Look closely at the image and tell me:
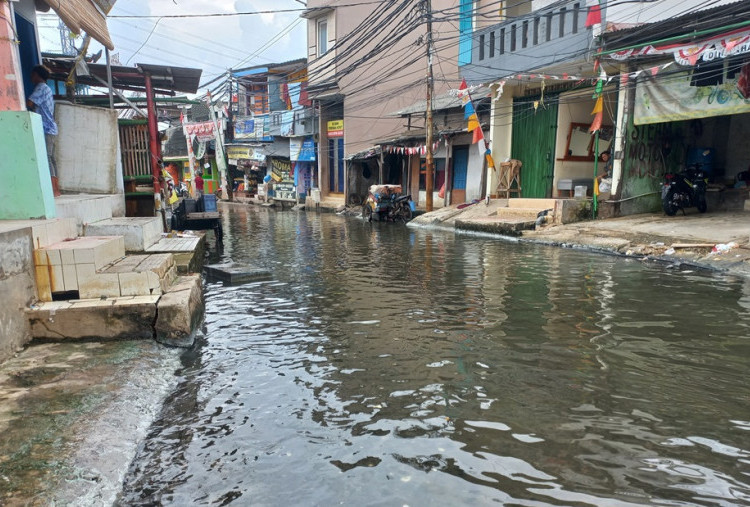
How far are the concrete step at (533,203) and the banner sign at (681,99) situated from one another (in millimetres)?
3131

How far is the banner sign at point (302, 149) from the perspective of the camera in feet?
107

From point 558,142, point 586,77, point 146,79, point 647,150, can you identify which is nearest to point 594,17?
point 586,77

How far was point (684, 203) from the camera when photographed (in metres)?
12.9

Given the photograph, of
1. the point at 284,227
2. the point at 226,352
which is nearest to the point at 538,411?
the point at 226,352

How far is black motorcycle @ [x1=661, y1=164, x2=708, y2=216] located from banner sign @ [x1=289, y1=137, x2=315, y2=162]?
2323 centimetres

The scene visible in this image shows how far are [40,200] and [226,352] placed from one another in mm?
2596

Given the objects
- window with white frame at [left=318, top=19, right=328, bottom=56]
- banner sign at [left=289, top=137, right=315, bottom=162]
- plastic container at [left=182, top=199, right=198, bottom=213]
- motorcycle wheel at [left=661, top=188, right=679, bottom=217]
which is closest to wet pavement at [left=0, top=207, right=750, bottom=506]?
motorcycle wheel at [left=661, top=188, right=679, bottom=217]

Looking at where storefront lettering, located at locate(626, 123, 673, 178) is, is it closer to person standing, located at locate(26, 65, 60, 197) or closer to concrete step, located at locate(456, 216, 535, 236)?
concrete step, located at locate(456, 216, 535, 236)

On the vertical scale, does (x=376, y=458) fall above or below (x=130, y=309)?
below

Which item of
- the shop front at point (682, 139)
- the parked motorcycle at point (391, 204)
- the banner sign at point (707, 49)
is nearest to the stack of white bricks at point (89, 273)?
the banner sign at point (707, 49)

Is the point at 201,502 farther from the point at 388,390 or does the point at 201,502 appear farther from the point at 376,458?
the point at 388,390

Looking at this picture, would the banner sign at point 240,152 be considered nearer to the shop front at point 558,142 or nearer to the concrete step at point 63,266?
the shop front at point 558,142

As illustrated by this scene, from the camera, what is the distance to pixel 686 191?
1287 cm

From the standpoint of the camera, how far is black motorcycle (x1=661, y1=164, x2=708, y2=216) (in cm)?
1280
